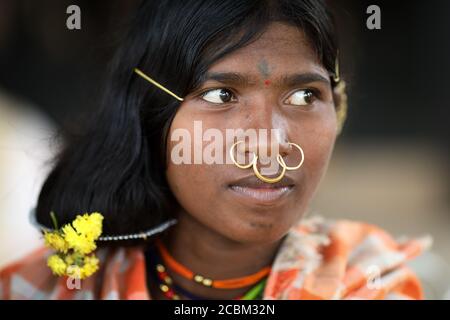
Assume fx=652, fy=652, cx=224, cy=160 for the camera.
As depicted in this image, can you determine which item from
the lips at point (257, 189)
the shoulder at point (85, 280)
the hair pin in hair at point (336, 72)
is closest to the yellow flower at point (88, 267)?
the shoulder at point (85, 280)

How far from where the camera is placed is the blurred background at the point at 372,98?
4359 millimetres

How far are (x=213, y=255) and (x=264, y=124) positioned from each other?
47 centimetres

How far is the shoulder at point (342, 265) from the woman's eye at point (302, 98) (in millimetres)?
450

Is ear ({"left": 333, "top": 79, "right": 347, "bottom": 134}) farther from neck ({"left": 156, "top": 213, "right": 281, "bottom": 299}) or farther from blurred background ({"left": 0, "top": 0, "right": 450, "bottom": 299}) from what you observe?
blurred background ({"left": 0, "top": 0, "right": 450, "bottom": 299})

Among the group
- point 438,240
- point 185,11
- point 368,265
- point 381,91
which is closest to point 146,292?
point 368,265

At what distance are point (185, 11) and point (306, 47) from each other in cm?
34

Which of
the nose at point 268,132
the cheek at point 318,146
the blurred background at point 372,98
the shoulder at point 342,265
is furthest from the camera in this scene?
the blurred background at point 372,98

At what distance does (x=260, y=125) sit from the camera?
1.68 m

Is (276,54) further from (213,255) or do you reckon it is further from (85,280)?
(85,280)

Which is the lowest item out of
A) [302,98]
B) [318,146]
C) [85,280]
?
[85,280]

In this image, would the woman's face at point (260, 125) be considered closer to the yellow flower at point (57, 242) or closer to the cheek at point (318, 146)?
the cheek at point (318, 146)

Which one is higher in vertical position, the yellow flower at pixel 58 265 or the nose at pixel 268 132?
the nose at pixel 268 132

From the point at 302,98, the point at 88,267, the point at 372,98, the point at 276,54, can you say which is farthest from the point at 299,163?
the point at 372,98
